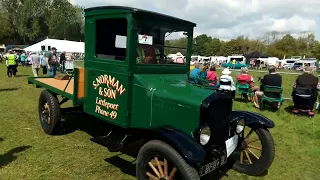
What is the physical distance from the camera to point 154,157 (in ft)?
10.4

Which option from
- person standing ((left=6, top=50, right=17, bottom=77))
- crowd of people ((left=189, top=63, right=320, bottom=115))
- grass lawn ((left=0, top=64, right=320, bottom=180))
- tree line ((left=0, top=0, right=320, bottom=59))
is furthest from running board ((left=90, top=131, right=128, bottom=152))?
tree line ((left=0, top=0, right=320, bottom=59))


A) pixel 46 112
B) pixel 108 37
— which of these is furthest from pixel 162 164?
pixel 46 112

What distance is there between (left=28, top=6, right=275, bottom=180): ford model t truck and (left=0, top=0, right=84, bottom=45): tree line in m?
58.2

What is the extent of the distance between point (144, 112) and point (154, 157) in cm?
67

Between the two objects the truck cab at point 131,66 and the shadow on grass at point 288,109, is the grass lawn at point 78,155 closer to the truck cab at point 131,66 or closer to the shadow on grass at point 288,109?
the truck cab at point 131,66

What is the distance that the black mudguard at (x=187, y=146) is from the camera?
2820 millimetres

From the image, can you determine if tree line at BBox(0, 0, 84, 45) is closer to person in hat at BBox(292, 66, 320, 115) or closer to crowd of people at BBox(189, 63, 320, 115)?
crowd of people at BBox(189, 63, 320, 115)

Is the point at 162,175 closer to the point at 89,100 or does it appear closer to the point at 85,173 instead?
the point at 85,173

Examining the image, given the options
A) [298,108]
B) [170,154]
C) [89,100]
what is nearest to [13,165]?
[89,100]

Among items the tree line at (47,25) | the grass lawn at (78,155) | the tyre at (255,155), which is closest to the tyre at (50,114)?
the grass lawn at (78,155)

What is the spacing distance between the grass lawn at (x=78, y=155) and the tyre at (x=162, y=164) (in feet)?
2.02

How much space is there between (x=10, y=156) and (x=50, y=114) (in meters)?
1.07

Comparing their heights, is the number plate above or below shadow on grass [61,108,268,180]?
above

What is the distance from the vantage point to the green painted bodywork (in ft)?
10.8
